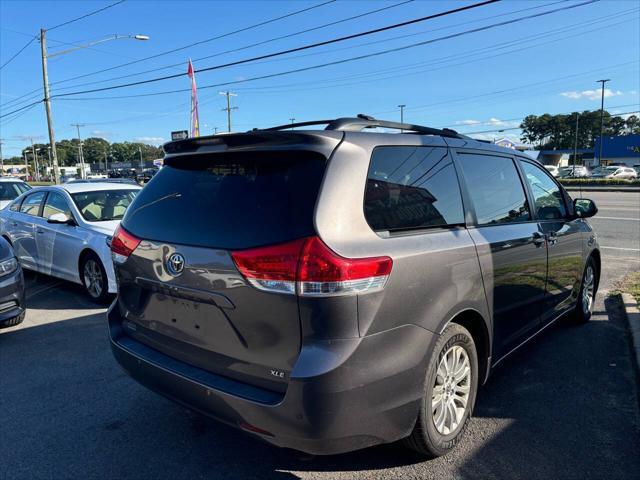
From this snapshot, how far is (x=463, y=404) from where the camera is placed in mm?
3035

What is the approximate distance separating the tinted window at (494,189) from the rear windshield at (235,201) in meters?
1.40

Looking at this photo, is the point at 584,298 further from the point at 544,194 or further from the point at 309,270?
the point at 309,270

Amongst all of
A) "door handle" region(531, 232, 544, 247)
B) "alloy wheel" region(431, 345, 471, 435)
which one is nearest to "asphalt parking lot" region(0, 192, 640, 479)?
"alloy wheel" region(431, 345, 471, 435)

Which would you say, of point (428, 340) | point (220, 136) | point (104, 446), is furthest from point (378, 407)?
point (104, 446)

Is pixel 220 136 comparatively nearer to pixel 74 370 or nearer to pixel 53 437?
pixel 53 437

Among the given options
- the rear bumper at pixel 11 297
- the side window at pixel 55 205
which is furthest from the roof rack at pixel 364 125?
the side window at pixel 55 205

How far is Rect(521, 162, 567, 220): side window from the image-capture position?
419cm

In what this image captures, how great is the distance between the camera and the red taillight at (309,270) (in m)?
2.18

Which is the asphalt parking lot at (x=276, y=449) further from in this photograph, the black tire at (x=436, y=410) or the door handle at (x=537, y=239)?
the door handle at (x=537, y=239)

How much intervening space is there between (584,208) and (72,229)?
21.4 feet

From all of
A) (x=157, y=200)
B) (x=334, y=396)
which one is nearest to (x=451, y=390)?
(x=334, y=396)

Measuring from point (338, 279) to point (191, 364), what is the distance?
1.05m

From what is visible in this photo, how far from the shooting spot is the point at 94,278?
6.60 metres

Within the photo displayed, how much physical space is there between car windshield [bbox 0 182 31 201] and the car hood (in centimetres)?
952
